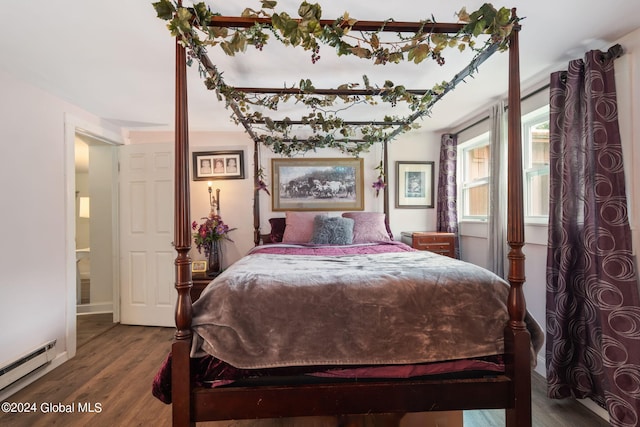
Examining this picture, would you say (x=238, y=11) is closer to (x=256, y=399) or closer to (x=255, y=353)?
(x=255, y=353)

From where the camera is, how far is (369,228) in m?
3.07

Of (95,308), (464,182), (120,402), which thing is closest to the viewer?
(120,402)

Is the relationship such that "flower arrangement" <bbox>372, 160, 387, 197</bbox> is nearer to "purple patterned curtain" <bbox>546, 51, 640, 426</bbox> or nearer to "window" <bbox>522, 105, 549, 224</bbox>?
"window" <bbox>522, 105, 549, 224</bbox>

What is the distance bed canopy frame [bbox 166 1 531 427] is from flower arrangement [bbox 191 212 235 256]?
2114 mm

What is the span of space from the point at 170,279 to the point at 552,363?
11.3 feet

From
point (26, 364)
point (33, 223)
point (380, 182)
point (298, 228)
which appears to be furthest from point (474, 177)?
point (26, 364)

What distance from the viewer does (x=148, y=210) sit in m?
3.14

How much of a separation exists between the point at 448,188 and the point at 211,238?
2933 millimetres

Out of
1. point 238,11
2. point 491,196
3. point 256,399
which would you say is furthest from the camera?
→ point 491,196

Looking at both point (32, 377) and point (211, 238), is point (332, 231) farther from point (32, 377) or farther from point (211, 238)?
point (32, 377)

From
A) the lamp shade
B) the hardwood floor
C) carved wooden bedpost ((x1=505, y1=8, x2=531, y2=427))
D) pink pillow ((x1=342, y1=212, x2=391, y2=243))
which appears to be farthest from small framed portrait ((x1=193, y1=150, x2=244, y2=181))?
carved wooden bedpost ((x1=505, y1=8, x2=531, y2=427))

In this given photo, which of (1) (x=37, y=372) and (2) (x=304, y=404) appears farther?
(1) (x=37, y=372)

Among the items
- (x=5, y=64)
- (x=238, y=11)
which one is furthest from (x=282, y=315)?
(x=5, y=64)

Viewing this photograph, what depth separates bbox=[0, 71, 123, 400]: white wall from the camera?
Answer: 2.00 metres
